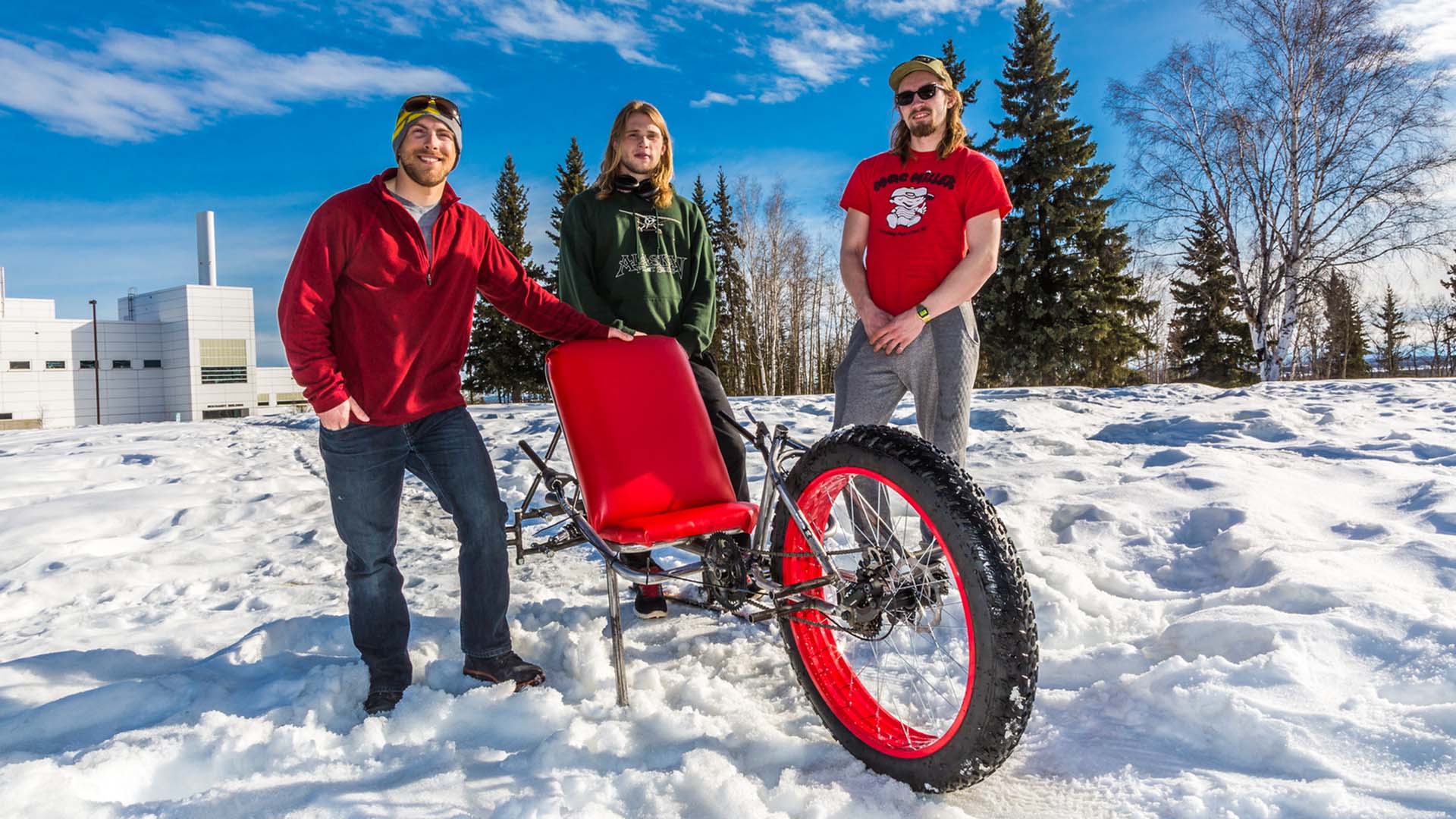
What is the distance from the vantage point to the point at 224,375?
56.2 meters

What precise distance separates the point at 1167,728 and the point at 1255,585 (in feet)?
4.41

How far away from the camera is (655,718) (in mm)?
2205

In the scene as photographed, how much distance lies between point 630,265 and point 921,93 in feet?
4.43

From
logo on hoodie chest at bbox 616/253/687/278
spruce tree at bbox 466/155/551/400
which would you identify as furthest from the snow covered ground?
spruce tree at bbox 466/155/551/400

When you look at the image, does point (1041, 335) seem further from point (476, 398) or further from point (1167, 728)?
point (476, 398)

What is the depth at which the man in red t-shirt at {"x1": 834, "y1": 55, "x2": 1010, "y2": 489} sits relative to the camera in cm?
282

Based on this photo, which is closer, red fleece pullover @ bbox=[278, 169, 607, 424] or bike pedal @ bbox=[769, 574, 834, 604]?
bike pedal @ bbox=[769, 574, 834, 604]

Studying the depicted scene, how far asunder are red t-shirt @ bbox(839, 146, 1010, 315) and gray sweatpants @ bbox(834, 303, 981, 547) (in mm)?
165

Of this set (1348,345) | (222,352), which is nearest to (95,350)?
(222,352)

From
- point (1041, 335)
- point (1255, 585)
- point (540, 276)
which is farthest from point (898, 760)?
point (540, 276)

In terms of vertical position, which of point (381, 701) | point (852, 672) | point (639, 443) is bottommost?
point (381, 701)

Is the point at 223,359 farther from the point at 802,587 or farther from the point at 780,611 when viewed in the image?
the point at 802,587

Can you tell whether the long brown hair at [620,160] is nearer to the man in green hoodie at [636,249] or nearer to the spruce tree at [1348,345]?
the man in green hoodie at [636,249]

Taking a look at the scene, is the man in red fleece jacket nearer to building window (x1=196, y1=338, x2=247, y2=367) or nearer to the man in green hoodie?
the man in green hoodie
